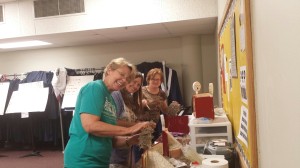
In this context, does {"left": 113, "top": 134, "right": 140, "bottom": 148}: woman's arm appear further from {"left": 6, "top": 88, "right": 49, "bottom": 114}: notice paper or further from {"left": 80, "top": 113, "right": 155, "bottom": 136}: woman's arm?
{"left": 6, "top": 88, "right": 49, "bottom": 114}: notice paper

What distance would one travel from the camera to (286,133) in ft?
2.24

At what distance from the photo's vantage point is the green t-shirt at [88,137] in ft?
5.08

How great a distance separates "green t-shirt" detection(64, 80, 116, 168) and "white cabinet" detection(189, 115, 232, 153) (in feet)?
2.35

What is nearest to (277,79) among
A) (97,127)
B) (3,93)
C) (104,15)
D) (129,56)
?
(97,127)

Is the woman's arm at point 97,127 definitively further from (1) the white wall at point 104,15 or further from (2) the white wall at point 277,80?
(1) the white wall at point 104,15

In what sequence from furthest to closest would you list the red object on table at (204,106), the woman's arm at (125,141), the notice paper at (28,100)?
the notice paper at (28,100), the red object on table at (204,106), the woman's arm at (125,141)

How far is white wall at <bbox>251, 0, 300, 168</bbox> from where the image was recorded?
607 mm

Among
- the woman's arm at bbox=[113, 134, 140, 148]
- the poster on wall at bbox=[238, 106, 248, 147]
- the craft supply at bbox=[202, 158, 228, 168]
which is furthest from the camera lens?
the woman's arm at bbox=[113, 134, 140, 148]

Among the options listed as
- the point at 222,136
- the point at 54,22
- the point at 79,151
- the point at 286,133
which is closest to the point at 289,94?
the point at 286,133

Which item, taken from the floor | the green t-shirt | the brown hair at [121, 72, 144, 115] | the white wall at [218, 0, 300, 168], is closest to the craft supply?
the white wall at [218, 0, 300, 168]

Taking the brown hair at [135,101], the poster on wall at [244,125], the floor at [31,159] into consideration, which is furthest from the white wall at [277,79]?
the floor at [31,159]

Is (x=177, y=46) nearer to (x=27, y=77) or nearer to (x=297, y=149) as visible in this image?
(x=27, y=77)

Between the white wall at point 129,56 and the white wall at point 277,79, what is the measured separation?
393 cm

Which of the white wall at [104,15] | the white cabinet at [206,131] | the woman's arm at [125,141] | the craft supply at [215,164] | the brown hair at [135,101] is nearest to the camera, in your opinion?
the craft supply at [215,164]
